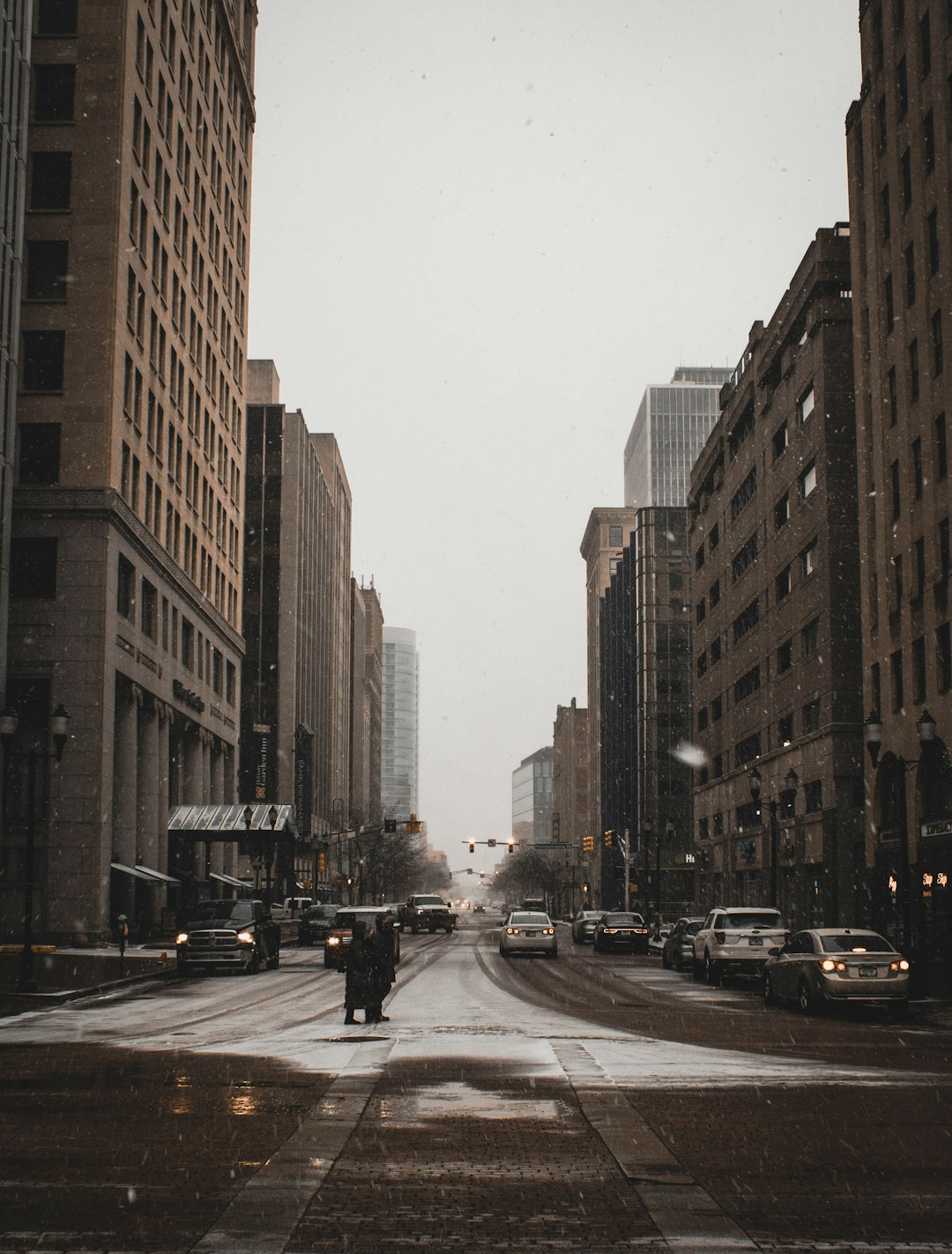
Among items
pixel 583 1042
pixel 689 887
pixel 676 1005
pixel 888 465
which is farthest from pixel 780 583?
pixel 689 887

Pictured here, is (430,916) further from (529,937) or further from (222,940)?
(222,940)

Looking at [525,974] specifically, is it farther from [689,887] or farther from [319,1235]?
[689,887]

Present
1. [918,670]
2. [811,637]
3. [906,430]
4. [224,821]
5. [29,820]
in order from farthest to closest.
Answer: [224,821] < [811,637] < [906,430] < [918,670] < [29,820]

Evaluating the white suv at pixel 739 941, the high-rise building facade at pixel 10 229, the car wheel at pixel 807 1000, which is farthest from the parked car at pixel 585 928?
the car wheel at pixel 807 1000

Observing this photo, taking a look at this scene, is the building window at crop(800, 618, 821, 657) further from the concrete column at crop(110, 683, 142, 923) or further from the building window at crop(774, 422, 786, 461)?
the concrete column at crop(110, 683, 142, 923)

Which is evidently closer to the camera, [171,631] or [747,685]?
[171,631]

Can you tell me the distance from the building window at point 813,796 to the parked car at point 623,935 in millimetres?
9102

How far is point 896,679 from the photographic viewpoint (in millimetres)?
47594

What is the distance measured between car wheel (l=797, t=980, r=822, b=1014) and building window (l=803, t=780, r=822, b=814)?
3393 cm

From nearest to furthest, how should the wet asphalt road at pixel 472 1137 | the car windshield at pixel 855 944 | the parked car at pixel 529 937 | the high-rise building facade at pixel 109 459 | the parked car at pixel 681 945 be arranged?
1. the wet asphalt road at pixel 472 1137
2. the car windshield at pixel 855 944
3. the parked car at pixel 681 945
4. the parked car at pixel 529 937
5. the high-rise building facade at pixel 109 459

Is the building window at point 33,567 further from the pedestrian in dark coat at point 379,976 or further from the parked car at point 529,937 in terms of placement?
the pedestrian in dark coat at point 379,976

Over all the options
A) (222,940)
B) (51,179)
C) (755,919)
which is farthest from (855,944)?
(51,179)

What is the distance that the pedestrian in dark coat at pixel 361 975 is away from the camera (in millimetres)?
22438

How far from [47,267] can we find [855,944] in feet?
138
